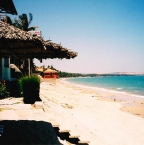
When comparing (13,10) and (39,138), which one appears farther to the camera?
(13,10)

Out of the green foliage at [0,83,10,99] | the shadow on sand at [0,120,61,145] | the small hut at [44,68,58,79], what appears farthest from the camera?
the small hut at [44,68,58,79]

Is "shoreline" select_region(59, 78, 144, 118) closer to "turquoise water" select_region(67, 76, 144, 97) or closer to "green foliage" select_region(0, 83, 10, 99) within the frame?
"turquoise water" select_region(67, 76, 144, 97)

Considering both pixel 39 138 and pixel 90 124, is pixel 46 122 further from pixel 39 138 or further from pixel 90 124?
pixel 90 124

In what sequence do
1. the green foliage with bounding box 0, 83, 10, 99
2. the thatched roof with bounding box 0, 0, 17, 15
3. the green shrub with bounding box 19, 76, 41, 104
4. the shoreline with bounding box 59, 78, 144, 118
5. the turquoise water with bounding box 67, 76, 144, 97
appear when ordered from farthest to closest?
1. the turquoise water with bounding box 67, 76, 144, 97
2. the shoreline with bounding box 59, 78, 144, 118
3. the green foliage with bounding box 0, 83, 10, 99
4. the green shrub with bounding box 19, 76, 41, 104
5. the thatched roof with bounding box 0, 0, 17, 15

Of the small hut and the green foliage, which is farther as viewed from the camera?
the small hut

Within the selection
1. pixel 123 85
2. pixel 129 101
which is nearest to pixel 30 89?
pixel 129 101

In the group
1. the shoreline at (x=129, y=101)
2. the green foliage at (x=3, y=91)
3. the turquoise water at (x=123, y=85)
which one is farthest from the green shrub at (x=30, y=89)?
the turquoise water at (x=123, y=85)

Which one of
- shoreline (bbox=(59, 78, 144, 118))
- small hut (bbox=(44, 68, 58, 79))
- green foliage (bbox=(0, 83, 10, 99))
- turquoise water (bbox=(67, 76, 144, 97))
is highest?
small hut (bbox=(44, 68, 58, 79))

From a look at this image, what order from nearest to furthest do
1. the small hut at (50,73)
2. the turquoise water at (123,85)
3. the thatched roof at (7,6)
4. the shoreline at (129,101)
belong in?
the thatched roof at (7,6), the shoreline at (129,101), the turquoise water at (123,85), the small hut at (50,73)

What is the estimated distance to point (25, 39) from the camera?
4.40m

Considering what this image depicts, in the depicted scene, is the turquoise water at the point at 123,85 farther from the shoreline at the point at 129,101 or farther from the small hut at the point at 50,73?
the small hut at the point at 50,73

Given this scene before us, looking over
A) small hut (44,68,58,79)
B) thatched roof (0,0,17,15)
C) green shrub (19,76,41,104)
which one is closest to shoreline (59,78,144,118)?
green shrub (19,76,41,104)

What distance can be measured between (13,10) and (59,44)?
275cm

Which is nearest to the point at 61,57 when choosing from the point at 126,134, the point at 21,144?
the point at 21,144
